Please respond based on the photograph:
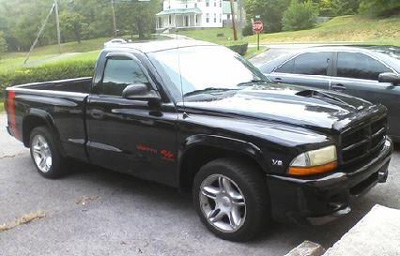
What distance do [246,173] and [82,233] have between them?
162 cm

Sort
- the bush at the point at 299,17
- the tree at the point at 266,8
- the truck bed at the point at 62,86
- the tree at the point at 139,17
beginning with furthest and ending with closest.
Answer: the bush at the point at 299,17
the tree at the point at 266,8
the truck bed at the point at 62,86
the tree at the point at 139,17

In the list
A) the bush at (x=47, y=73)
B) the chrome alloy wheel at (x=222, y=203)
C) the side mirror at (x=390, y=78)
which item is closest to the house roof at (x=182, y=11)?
the chrome alloy wheel at (x=222, y=203)

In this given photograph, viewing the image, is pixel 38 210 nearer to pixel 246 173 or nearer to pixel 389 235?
pixel 246 173

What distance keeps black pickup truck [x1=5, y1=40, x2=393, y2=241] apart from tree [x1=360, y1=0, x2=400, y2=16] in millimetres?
36086

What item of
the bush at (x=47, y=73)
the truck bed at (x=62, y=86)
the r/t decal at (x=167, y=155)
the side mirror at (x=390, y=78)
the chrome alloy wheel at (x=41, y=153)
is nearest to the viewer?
the r/t decal at (x=167, y=155)

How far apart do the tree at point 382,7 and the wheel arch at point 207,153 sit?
37.0 meters

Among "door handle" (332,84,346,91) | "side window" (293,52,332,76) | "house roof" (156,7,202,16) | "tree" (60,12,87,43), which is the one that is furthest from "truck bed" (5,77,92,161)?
"door handle" (332,84,346,91)

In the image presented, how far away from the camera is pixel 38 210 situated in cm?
503

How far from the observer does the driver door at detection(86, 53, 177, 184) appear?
4480mm

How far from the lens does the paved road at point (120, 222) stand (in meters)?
4.04

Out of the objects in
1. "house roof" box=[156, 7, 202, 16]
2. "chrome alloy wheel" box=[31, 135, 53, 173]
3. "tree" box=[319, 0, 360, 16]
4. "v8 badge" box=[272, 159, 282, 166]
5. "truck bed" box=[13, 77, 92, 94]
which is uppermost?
"tree" box=[319, 0, 360, 16]

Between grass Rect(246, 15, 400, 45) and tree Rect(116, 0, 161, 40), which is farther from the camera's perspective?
grass Rect(246, 15, 400, 45)

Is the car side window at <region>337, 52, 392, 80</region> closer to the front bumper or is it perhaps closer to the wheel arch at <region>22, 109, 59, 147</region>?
the front bumper

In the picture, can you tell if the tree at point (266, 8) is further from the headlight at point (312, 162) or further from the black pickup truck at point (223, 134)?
the headlight at point (312, 162)
